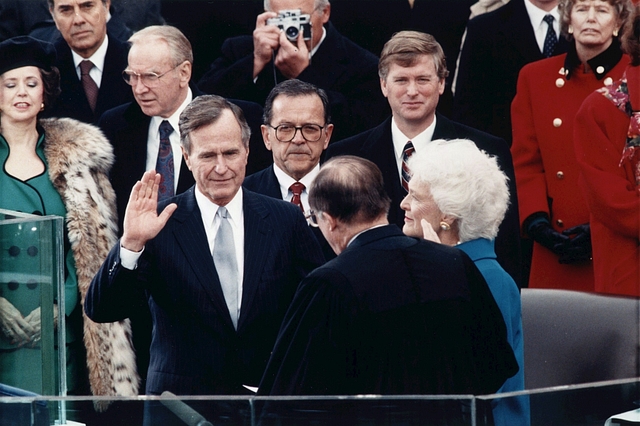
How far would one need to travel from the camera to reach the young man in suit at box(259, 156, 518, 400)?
10.0 ft

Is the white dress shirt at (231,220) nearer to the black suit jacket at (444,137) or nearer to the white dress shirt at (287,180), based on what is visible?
the white dress shirt at (287,180)

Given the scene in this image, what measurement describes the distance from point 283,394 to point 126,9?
2.26 meters

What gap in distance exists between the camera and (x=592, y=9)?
4.62 meters

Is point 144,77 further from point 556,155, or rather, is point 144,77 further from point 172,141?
point 556,155

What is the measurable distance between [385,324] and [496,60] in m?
2.08

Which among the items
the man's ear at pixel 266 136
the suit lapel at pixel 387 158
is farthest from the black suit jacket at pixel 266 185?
the suit lapel at pixel 387 158

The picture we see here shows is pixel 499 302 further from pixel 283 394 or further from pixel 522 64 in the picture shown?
pixel 522 64

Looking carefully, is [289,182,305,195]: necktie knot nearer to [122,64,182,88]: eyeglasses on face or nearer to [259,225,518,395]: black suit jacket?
[122,64,182,88]: eyeglasses on face

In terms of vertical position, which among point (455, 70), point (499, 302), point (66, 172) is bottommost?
point (499, 302)

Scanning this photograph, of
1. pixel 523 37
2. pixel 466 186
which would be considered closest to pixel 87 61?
pixel 523 37

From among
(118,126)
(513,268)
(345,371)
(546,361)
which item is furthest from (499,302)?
(118,126)

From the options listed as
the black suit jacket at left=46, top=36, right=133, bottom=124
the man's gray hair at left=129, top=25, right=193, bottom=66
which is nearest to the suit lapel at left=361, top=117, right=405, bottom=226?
the man's gray hair at left=129, top=25, right=193, bottom=66

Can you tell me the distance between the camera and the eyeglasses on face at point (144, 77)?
4.66 meters

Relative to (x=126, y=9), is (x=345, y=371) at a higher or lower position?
lower
